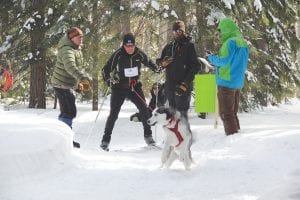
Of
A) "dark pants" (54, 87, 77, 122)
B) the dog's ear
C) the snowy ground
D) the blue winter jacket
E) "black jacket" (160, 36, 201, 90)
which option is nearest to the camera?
the snowy ground

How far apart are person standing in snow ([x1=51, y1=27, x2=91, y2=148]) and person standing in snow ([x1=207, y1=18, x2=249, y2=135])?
215cm

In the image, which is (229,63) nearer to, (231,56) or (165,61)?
(231,56)

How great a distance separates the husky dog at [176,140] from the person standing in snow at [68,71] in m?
2.10

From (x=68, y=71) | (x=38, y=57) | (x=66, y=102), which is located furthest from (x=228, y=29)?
(x=38, y=57)

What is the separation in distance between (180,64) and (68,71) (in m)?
1.83

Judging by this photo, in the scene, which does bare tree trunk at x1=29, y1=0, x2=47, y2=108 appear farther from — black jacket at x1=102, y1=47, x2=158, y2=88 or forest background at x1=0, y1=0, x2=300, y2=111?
black jacket at x1=102, y1=47, x2=158, y2=88

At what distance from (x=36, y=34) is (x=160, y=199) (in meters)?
10.4

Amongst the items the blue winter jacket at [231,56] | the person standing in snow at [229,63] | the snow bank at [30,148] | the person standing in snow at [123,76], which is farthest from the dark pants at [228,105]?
the snow bank at [30,148]

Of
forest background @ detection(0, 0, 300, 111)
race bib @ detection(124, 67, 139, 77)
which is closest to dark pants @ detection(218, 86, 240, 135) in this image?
race bib @ detection(124, 67, 139, 77)

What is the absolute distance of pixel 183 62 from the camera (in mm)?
7613

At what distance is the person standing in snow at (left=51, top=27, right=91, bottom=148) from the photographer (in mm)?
7395

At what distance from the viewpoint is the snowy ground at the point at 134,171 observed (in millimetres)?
4613

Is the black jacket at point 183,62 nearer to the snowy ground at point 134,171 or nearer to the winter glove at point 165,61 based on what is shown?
the winter glove at point 165,61

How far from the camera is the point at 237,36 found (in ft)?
24.0
